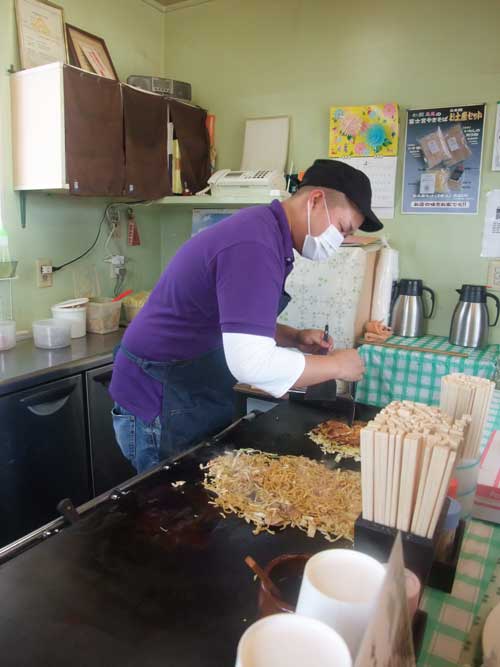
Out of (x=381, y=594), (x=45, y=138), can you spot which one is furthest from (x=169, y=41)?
(x=381, y=594)

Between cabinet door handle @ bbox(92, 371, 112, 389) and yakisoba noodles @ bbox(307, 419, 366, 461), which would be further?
cabinet door handle @ bbox(92, 371, 112, 389)

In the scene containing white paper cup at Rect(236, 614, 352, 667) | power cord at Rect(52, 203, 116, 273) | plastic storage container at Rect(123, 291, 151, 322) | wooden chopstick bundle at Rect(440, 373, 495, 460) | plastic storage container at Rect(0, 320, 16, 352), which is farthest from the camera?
plastic storage container at Rect(123, 291, 151, 322)

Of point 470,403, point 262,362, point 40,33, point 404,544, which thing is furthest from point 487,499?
point 40,33

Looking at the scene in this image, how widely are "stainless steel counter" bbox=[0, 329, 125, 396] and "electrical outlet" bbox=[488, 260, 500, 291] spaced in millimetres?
1993

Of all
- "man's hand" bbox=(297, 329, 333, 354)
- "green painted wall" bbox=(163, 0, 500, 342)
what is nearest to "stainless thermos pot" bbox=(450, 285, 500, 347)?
"green painted wall" bbox=(163, 0, 500, 342)

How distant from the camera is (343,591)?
0.58m

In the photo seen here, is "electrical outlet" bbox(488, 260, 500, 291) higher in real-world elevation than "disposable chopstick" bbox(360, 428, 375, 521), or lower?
higher

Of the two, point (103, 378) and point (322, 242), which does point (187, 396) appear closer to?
point (322, 242)

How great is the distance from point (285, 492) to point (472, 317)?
1.77 m

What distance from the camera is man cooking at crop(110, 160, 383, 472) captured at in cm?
120

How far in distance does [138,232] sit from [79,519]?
2.64m

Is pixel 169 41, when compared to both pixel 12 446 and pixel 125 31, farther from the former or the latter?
pixel 12 446

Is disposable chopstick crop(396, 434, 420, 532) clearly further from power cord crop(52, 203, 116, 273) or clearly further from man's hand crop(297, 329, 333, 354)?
power cord crop(52, 203, 116, 273)

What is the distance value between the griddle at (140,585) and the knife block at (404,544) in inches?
7.3
